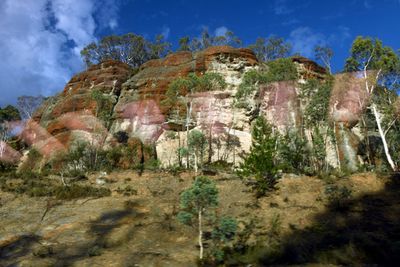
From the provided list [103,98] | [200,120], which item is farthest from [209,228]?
[103,98]

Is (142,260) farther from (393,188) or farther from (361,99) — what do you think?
(361,99)

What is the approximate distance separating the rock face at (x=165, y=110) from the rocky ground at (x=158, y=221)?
17352mm

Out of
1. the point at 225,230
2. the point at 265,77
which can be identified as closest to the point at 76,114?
the point at 265,77

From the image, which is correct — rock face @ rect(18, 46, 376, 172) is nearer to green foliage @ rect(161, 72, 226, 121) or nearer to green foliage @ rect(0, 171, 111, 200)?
green foliage @ rect(161, 72, 226, 121)

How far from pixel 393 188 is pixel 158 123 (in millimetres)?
31532

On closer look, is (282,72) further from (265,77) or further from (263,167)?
(263,167)

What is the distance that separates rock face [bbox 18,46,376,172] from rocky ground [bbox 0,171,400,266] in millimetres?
17352

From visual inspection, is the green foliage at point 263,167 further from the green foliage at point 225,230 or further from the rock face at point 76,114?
the rock face at point 76,114

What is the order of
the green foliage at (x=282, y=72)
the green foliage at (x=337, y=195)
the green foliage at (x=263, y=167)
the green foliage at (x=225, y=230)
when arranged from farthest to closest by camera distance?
the green foliage at (x=282, y=72)
the green foliage at (x=263, y=167)
the green foliage at (x=337, y=195)
the green foliage at (x=225, y=230)

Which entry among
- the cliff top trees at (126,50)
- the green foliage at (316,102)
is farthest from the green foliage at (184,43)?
the green foliage at (316,102)

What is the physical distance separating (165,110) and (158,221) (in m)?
30.8

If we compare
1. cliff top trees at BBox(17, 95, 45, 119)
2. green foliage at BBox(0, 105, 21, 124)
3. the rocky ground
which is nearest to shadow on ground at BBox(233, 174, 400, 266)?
the rocky ground

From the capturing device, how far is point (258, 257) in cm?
1625

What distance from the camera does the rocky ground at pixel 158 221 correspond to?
54.6 feet
